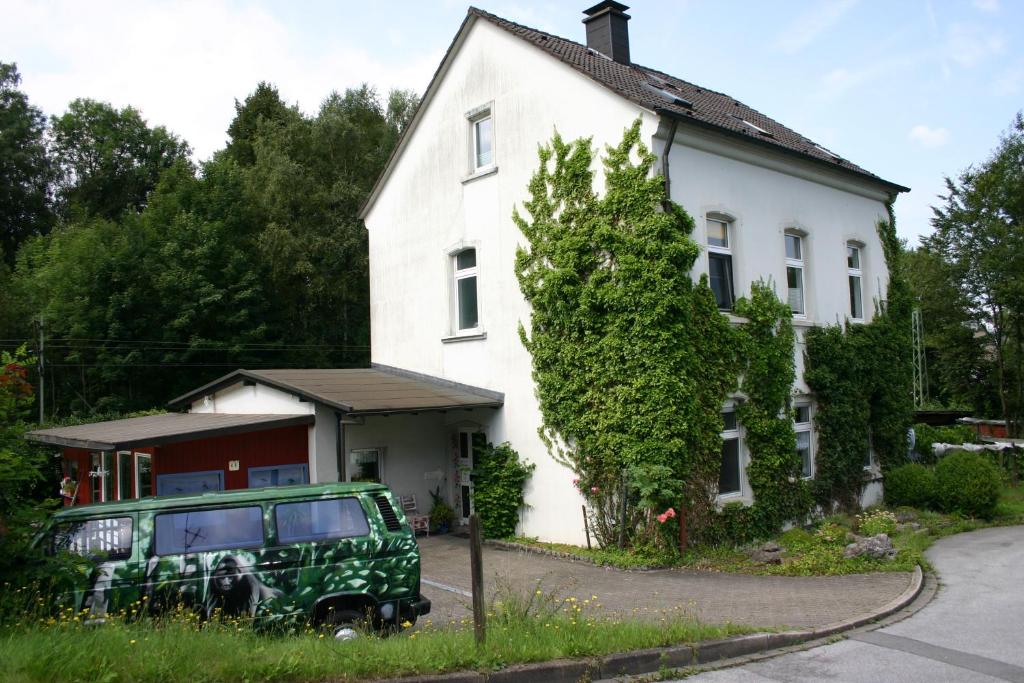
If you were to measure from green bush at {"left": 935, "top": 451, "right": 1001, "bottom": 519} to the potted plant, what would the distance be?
10.4 m

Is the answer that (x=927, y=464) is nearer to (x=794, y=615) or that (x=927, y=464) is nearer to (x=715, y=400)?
(x=715, y=400)

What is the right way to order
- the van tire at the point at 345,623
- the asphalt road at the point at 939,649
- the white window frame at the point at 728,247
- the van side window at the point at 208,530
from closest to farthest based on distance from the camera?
1. the asphalt road at the point at 939,649
2. the van tire at the point at 345,623
3. the van side window at the point at 208,530
4. the white window frame at the point at 728,247

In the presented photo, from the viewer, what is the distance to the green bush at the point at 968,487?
16359 mm

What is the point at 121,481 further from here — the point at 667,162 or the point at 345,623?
the point at 667,162

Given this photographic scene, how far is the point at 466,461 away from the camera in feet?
54.3

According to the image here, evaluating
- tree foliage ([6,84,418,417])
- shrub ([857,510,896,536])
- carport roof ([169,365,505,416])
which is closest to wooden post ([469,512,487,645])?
carport roof ([169,365,505,416])

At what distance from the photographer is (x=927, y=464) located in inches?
794

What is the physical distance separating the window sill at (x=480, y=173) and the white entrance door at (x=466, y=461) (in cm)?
517

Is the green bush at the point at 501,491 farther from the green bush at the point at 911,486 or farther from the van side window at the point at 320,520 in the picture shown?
the green bush at the point at 911,486

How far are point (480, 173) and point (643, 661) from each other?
11163 millimetres

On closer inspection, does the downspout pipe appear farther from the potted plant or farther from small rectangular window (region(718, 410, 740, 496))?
the potted plant

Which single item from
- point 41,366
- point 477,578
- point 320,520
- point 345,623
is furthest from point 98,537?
point 41,366

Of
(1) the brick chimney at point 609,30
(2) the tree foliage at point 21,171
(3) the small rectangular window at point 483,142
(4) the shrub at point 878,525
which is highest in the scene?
(2) the tree foliage at point 21,171

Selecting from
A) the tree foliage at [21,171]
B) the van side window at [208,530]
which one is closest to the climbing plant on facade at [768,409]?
the van side window at [208,530]
